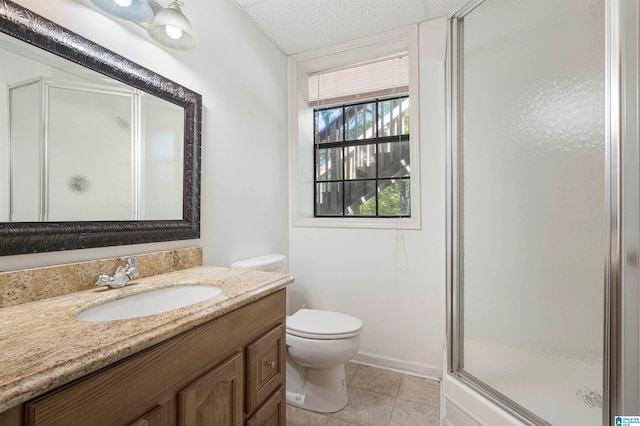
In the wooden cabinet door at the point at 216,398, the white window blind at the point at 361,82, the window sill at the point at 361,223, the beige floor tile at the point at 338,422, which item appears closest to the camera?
the wooden cabinet door at the point at 216,398

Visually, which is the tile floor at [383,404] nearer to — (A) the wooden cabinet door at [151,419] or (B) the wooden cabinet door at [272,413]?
(B) the wooden cabinet door at [272,413]

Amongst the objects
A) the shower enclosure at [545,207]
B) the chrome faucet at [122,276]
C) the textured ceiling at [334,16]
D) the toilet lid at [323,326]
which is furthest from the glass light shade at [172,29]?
the toilet lid at [323,326]

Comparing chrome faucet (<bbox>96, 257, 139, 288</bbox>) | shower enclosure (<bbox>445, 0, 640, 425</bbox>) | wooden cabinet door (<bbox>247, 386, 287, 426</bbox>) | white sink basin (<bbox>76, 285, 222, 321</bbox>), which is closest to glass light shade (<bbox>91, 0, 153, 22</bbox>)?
chrome faucet (<bbox>96, 257, 139, 288</bbox>)

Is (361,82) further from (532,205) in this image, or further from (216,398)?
(216,398)

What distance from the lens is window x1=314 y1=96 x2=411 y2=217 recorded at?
7.03 feet

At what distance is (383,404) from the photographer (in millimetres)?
1565

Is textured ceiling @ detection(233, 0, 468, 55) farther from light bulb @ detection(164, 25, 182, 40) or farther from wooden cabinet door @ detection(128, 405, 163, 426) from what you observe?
wooden cabinet door @ detection(128, 405, 163, 426)

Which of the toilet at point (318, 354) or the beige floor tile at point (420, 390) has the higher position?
the toilet at point (318, 354)

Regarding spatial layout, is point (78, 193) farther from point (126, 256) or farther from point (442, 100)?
point (442, 100)

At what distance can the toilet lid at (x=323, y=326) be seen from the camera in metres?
1.42

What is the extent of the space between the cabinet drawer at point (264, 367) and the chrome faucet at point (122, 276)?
0.53m

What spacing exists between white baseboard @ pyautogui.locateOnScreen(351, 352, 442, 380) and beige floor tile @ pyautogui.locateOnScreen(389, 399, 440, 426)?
12.2 inches

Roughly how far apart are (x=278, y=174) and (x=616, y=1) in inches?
71.9

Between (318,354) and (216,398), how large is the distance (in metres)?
0.73
